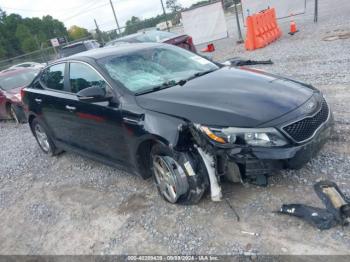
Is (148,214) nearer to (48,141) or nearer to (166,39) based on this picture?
(48,141)

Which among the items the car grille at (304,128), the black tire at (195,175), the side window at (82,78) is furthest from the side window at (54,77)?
the car grille at (304,128)

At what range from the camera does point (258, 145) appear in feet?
10.2

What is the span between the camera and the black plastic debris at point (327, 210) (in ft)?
9.65

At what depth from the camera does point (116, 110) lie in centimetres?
393

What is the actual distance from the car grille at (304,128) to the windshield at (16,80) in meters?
8.92

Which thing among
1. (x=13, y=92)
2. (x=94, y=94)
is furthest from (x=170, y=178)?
(x=13, y=92)

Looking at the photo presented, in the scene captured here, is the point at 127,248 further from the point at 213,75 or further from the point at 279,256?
the point at 213,75

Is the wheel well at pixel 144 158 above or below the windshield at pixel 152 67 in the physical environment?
Answer: below

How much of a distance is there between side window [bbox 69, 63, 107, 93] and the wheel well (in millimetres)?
867

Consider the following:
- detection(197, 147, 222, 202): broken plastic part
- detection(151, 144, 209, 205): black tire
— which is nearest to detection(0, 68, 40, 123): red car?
detection(151, 144, 209, 205): black tire

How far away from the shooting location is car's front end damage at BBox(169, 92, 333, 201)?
310cm

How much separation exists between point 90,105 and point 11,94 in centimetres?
646

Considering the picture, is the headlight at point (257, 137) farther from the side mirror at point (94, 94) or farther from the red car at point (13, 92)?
the red car at point (13, 92)

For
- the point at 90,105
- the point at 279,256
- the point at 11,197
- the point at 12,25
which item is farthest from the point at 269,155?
the point at 12,25
